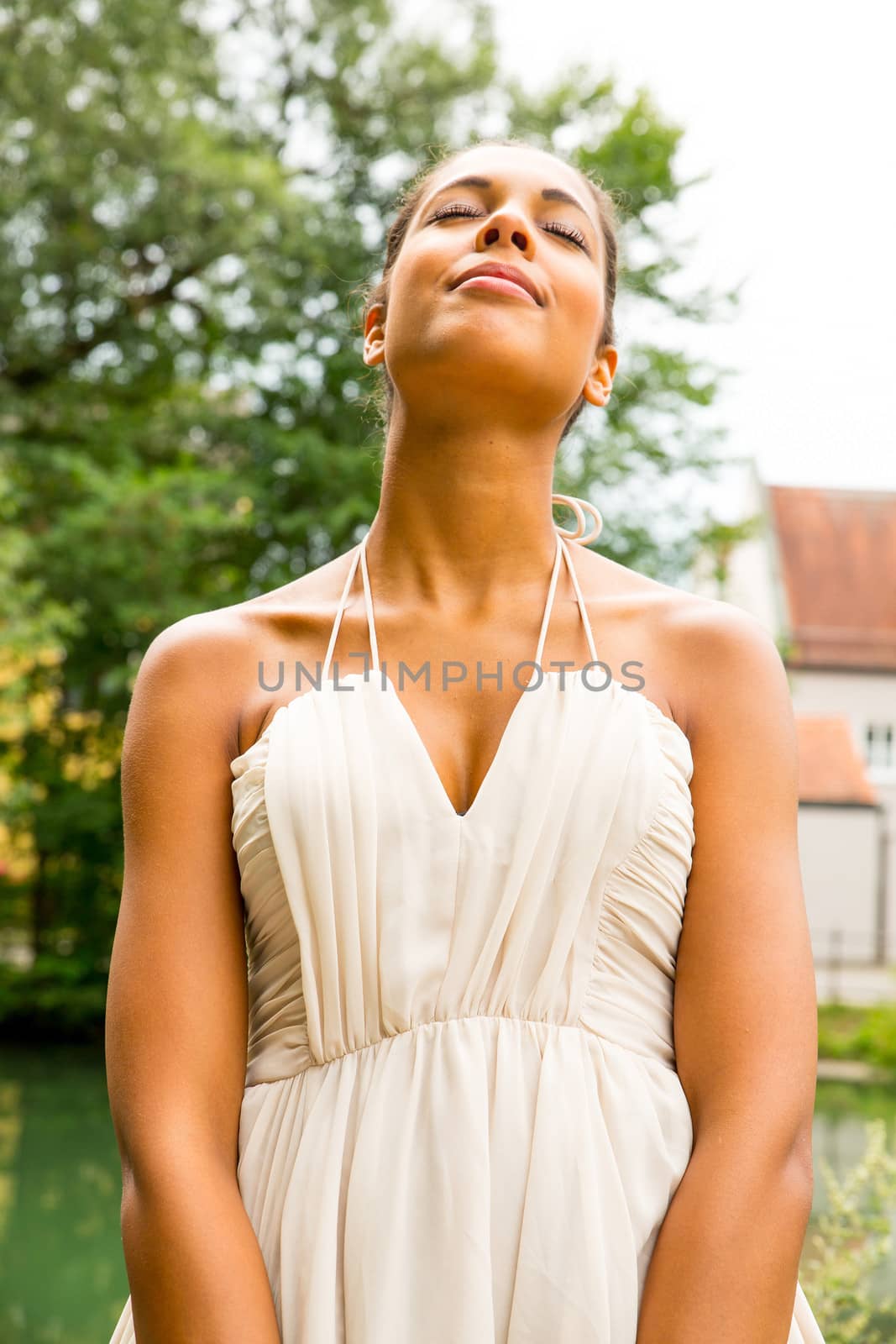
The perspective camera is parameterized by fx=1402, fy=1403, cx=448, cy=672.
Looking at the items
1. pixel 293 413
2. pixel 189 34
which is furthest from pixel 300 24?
pixel 293 413

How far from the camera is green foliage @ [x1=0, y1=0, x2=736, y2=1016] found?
40.0 feet

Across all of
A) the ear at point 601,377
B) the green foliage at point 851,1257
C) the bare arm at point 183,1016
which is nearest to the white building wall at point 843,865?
the green foliage at point 851,1257

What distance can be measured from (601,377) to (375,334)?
0.97 ft

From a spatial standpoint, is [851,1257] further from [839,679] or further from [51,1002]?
[839,679]

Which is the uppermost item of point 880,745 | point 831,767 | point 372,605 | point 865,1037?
point 880,745

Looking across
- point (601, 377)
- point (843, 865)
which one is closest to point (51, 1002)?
point (843, 865)

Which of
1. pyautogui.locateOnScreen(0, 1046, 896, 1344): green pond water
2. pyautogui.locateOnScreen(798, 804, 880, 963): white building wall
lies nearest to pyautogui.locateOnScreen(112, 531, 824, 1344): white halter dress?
pyautogui.locateOnScreen(0, 1046, 896, 1344): green pond water

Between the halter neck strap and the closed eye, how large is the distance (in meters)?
0.34

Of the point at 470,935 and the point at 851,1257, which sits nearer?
the point at 470,935

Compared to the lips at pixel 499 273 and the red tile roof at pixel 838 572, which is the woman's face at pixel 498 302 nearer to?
the lips at pixel 499 273

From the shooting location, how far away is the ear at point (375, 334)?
1752mm

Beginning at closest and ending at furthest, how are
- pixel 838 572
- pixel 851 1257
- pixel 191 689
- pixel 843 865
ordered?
pixel 191 689
pixel 851 1257
pixel 843 865
pixel 838 572

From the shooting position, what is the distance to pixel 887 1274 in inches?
259

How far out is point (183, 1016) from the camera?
137 cm
